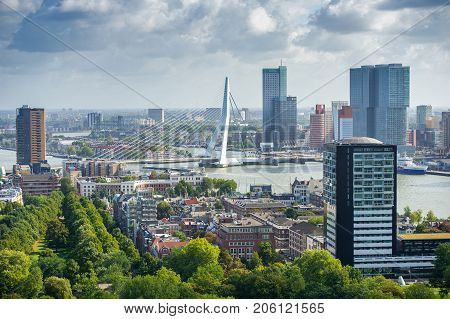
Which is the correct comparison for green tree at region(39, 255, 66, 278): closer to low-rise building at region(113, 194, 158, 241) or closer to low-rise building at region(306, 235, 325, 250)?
low-rise building at region(306, 235, 325, 250)

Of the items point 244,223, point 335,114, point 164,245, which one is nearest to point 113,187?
point 244,223

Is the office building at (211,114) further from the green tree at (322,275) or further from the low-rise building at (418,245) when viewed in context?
the green tree at (322,275)

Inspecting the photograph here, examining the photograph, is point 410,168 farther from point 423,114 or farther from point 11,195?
point 11,195

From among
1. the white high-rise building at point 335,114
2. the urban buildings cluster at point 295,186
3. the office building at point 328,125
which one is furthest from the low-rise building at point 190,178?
the office building at point 328,125

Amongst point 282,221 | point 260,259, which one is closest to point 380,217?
point 260,259

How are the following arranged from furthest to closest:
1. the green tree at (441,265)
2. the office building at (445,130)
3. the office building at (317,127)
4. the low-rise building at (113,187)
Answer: the office building at (317,127)
the office building at (445,130)
the low-rise building at (113,187)
the green tree at (441,265)
